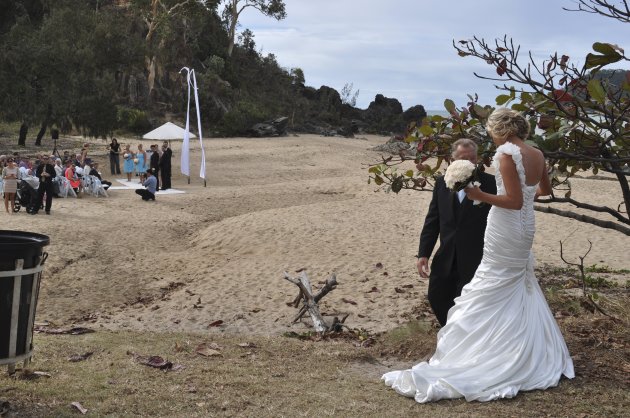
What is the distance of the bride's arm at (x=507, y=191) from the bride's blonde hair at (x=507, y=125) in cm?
17

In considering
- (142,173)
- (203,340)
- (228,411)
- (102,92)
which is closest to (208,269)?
(203,340)

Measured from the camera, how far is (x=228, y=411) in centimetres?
532

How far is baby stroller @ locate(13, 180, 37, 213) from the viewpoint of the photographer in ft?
61.5

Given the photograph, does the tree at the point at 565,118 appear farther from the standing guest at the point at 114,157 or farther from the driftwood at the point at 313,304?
the standing guest at the point at 114,157

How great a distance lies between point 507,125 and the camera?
18.3 feet

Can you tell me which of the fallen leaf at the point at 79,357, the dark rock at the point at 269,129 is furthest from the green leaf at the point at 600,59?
the dark rock at the point at 269,129

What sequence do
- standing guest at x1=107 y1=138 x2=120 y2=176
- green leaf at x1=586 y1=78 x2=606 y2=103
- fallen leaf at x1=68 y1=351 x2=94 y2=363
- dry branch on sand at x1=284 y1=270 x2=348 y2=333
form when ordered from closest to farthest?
green leaf at x1=586 y1=78 x2=606 y2=103 < fallen leaf at x1=68 y1=351 x2=94 y2=363 < dry branch on sand at x1=284 y1=270 x2=348 y2=333 < standing guest at x1=107 y1=138 x2=120 y2=176

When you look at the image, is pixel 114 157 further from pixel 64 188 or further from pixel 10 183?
pixel 10 183

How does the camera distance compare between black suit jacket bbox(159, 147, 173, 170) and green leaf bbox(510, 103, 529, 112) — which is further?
black suit jacket bbox(159, 147, 173, 170)

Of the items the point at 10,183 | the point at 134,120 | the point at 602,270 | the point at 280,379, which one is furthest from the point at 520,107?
the point at 134,120

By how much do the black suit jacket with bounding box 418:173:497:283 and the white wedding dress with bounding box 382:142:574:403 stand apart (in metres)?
0.40

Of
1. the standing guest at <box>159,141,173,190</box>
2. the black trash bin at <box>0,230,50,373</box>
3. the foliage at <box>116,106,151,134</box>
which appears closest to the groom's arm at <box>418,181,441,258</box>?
the black trash bin at <box>0,230,50,373</box>

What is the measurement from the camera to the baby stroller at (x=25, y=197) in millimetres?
18734

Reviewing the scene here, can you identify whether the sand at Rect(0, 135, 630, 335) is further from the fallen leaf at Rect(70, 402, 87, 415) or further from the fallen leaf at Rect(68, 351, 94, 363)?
the fallen leaf at Rect(70, 402, 87, 415)
